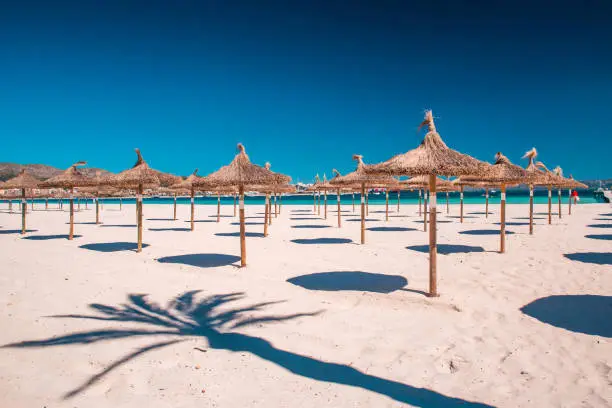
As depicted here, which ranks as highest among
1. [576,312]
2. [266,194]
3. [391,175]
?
[391,175]

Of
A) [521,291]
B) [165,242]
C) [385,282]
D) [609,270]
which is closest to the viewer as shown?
[521,291]

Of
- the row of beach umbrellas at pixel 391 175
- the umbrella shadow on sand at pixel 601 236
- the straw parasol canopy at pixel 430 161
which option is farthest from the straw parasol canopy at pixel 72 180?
the umbrella shadow on sand at pixel 601 236

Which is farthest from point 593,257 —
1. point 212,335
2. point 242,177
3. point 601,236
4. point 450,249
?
point 212,335

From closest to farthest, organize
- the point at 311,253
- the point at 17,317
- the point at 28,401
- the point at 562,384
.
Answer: the point at 28,401 → the point at 562,384 → the point at 17,317 → the point at 311,253

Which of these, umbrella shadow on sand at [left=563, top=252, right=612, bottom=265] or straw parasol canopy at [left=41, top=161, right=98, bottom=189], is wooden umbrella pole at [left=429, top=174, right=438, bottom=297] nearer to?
umbrella shadow on sand at [left=563, top=252, right=612, bottom=265]

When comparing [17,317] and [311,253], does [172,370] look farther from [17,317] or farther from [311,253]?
[311,253]

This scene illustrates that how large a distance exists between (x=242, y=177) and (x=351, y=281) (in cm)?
308

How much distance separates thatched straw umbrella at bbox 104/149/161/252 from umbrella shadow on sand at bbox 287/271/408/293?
4.89m

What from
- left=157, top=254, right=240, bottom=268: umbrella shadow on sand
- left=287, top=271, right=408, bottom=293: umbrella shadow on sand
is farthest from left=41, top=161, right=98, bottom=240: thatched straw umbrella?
left=287, top=271, right=408, bottom=293: umbrella shadow on sand

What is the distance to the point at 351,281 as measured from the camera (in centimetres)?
653

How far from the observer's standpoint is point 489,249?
957 centimetres

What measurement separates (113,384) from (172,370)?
474 mm

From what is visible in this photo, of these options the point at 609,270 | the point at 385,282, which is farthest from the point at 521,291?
the point at 609,270

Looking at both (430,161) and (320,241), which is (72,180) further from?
(430,161)
